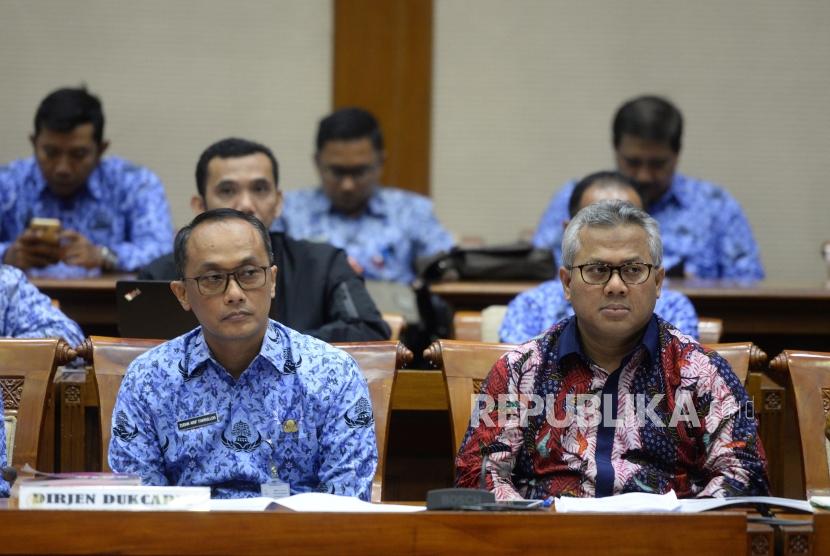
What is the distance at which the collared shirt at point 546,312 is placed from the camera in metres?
3.53

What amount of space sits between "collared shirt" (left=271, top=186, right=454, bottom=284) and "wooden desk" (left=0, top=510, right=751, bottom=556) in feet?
11.1

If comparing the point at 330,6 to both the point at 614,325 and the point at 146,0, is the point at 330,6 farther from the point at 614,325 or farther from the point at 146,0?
the point at 614,325

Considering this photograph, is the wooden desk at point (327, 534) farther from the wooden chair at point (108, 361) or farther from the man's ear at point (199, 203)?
the man's ear at point (199, 203)

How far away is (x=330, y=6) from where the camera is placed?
20.3 ft

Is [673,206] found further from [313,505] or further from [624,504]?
[313,505]

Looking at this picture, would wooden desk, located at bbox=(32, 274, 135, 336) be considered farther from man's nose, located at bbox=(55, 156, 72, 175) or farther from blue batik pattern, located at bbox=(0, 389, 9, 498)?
blue batik pattern, located at bbox=(0, 389, 9, 498)

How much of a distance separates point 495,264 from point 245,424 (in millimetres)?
2149

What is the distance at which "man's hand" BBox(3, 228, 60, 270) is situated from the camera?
15.2 feet

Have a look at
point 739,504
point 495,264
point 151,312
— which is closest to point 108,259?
point 495,264

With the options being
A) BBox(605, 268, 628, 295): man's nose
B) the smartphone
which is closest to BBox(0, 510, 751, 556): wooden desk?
BBox(605, 268, 628, 295): man's nose

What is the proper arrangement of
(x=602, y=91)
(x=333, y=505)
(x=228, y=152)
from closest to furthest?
1. (x=333, y=505)
2. (x=228, y=152)
3. (x=602, y=91)

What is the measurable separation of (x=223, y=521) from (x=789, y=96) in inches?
199

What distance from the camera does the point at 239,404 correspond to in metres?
2.64

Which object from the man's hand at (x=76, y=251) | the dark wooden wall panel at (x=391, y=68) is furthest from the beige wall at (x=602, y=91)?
the man's hand at (x=76, y=251)
